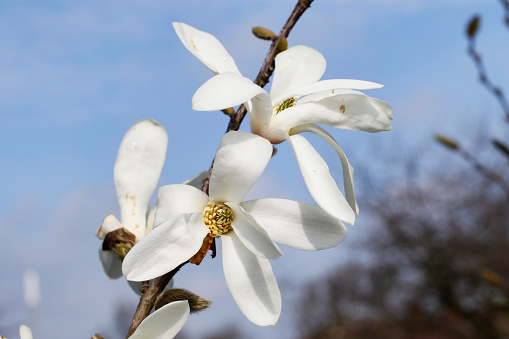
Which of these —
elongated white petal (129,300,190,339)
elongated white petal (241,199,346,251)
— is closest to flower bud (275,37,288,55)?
elongated white petal (241,199,346,251)

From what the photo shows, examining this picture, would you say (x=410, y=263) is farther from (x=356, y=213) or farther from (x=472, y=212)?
(x=356, y=213)

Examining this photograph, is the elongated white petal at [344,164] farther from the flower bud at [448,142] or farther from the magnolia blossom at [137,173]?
the flower bud at [448,142]

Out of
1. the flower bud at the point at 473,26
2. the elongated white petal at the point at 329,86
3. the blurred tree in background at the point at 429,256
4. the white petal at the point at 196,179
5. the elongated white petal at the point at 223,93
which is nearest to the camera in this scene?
the elongated white petal at the point at 223,93

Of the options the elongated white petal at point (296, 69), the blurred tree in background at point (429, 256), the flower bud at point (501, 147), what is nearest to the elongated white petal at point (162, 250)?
the elongated white petal at point (296, 69)

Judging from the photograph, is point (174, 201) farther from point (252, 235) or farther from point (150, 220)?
point (150, 220)

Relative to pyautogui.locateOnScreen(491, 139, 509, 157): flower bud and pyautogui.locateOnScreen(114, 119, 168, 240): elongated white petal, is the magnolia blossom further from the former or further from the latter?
pyautogui.locateOnScreen(491, 139, 509, 157): flower bud

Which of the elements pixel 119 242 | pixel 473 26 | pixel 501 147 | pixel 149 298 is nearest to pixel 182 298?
pixel 149 298

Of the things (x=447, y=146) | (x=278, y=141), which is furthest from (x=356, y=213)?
(x=447, y=146)
